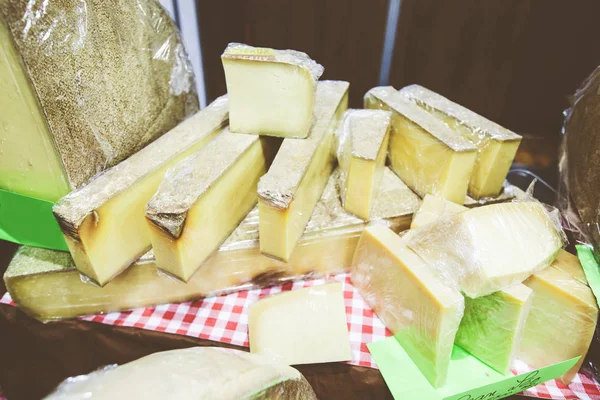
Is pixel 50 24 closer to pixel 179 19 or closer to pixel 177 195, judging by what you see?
pixel 177 195

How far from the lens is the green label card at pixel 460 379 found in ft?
2.82

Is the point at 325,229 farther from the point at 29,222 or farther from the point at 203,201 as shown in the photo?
the point at 29,222

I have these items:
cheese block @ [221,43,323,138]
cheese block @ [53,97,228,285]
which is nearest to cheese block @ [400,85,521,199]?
cheese block @ [221,43,323,138]

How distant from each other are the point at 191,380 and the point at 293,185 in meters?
0.48

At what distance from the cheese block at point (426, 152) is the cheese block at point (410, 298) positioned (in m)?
0.24

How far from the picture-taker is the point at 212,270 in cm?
105

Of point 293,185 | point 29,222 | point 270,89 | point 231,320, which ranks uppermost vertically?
point 270,89

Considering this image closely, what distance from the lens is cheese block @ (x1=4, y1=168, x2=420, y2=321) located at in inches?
38.8

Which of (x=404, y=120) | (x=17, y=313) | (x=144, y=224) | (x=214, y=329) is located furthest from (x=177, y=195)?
(x=404, y=120)

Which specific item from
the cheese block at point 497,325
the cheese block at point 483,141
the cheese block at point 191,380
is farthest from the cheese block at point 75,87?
the cheese block at point 497,325

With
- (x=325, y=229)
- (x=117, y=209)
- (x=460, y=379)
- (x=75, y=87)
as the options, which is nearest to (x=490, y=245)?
(x=460, y=379)

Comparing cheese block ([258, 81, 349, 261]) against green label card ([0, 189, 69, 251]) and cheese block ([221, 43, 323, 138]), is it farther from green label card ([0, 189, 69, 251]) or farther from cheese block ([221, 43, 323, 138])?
green label card ([0, 189, 69, 251])

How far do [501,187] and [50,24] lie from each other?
3.98 ft

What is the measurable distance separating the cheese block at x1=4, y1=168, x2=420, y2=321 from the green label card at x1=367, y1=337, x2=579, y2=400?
30 cm
